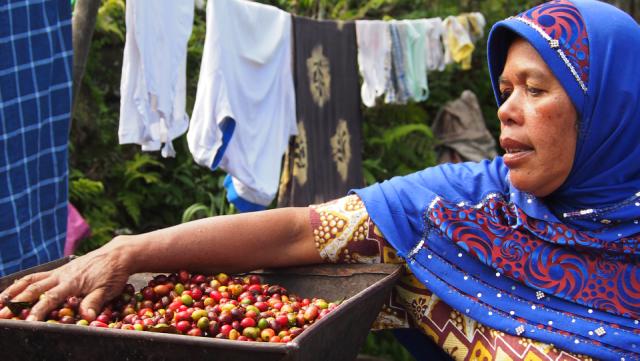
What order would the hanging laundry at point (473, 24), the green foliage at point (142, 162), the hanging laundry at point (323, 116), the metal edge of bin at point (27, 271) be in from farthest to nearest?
1. the hanging laundry at point (473, 24)
2. the green foliage at point (142, 162)
3. the hanging laundry at point (323, 116)
4. the metal edge of bin at point (27, 271)

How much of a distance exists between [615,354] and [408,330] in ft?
1.76

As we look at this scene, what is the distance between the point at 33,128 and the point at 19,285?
1.15 metres

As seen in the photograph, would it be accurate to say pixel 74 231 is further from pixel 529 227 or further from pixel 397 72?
pixel 397 72

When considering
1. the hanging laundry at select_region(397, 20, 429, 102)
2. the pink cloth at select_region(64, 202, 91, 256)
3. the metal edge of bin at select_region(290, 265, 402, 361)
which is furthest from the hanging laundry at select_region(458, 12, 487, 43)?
the metal edge of bin at select_region(290, 265, 402, 361)

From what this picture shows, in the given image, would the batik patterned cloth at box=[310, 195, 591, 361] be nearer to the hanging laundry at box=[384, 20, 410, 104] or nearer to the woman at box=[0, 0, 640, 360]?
the woman at box=[0, 0, 640, 360]

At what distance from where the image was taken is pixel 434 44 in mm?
5867

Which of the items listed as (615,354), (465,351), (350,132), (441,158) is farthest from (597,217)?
(441,158)

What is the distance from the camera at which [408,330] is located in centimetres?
205

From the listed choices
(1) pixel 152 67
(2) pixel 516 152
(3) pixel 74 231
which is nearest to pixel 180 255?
(2) pixel 516 152

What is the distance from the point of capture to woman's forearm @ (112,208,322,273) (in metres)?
1.81

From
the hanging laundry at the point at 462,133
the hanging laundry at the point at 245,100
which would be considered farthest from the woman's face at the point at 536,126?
the hanging laundry at the point at 462,133

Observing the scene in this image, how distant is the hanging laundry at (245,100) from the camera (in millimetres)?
3938

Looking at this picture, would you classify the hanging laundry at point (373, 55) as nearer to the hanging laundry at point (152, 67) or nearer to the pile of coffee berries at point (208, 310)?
the hanging laundry at point (152, 67)

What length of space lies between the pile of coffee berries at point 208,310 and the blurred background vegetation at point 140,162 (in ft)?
9.77
